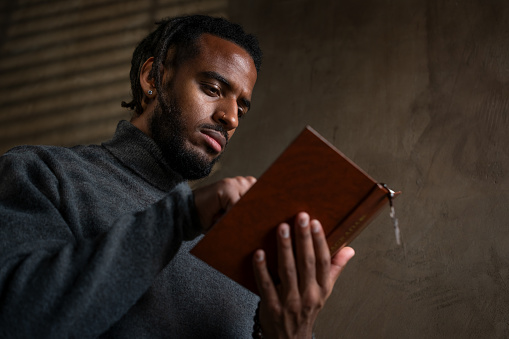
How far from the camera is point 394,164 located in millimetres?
1420

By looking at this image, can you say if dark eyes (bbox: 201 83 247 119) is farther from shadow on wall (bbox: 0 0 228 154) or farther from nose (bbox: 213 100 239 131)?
shadow on wall (bbox: 0 0 228 154)

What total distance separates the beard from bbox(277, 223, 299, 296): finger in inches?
19.7

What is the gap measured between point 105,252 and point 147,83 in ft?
2.40

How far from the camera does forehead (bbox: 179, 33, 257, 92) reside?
1.17m

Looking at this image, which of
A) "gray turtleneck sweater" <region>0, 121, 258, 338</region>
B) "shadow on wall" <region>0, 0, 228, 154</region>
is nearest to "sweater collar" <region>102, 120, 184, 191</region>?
"gray turtleneck sweater" <region>0, 121, 258, 338</region>

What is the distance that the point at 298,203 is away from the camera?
624 mm

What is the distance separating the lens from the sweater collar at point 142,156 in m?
1.02

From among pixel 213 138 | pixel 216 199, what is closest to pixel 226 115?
pixel 213 138

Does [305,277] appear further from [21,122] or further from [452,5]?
[21,122]

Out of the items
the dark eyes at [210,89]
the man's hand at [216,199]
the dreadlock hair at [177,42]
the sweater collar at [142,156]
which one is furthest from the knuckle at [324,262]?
the dreadlock hair at [177,42]

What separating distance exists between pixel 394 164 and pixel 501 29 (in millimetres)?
552

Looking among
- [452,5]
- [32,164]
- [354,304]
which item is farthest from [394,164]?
[32,164]

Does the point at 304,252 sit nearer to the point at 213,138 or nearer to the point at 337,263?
the point at 337,263

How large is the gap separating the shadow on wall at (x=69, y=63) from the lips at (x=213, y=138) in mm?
1069
